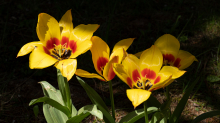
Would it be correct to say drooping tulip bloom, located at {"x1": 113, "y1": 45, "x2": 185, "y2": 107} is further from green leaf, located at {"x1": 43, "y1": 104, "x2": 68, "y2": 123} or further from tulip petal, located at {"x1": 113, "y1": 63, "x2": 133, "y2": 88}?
green leaf, located at {"x1": 43, "y1": 104, "x2": 68, "y2": 123}

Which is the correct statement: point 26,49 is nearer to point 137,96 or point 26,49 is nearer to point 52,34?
point 52,34

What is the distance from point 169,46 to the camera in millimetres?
1427

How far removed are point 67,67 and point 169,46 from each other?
2.19 ft

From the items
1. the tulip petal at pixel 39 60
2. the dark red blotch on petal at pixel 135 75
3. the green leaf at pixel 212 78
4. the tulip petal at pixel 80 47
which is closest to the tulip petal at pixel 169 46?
the dark red blotch on petal at pixel 135 75

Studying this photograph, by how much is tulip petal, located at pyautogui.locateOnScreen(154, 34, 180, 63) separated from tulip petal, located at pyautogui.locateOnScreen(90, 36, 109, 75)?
351 mm

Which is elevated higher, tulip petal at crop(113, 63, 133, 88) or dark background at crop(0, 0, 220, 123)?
tulip petal at crop(113, 63, 133, 88)

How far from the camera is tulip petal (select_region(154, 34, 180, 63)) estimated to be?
142 cm

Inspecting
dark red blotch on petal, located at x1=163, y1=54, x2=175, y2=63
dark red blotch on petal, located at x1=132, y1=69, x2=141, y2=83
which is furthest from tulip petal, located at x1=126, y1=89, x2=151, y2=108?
dark red blotch on petal, located at x1=163, y1=54, x2=175, y2=63

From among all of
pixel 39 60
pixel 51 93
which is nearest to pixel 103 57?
pixel 39 60

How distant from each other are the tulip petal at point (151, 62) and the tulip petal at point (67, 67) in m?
0.41

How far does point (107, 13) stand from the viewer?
382cm

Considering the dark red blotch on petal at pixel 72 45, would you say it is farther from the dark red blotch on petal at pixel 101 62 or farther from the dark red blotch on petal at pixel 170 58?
the dark red blotch on petal at pixel 170 58

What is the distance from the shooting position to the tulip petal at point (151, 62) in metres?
1.31

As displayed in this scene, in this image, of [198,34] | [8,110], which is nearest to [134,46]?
[198,34]
